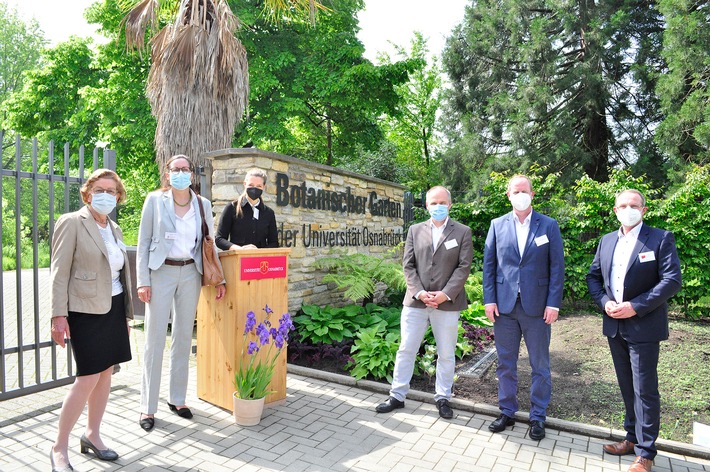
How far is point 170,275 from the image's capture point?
4172 mm

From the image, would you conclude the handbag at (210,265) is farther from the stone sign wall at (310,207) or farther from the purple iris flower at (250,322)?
the stone sign wall at (310,207)

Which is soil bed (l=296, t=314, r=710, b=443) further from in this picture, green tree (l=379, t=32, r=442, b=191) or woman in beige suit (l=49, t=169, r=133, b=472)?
green tree (l=379, t=32, r=442, b=191)

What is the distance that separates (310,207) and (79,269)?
14.3 ft

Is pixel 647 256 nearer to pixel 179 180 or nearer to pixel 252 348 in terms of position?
pixel 252 348

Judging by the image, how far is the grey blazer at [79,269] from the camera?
3293 mm

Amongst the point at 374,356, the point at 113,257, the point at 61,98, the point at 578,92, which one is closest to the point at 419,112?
the point at 578,92

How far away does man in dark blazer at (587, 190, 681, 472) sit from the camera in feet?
11.5

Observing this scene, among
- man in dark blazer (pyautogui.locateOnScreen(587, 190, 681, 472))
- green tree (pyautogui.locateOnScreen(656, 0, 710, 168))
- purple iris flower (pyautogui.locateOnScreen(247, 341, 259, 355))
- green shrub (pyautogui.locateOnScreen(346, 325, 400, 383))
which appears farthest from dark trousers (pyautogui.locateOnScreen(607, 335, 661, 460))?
green tree (pyautogui.locateOnScreen(656, 0, 710, 168))

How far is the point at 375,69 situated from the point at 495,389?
43.7ft

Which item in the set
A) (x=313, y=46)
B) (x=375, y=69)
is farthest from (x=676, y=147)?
(x=313, y=46)

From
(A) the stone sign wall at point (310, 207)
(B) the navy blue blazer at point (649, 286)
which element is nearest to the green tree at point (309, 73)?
(A) the stone sign wall at point (310, 207)

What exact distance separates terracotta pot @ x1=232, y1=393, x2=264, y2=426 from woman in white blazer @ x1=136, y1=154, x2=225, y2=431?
0.47m

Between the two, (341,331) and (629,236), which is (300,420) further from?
(629,236)

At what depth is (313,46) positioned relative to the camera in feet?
58.0
